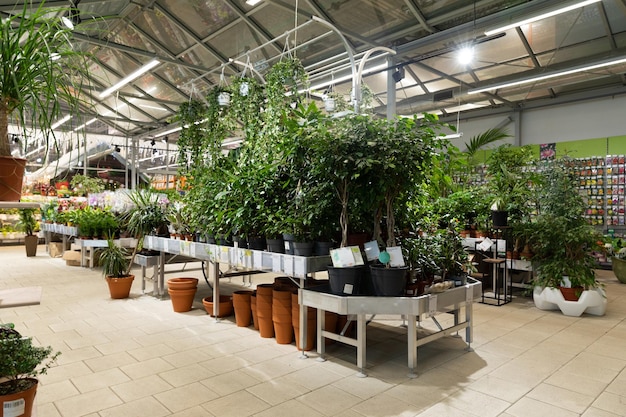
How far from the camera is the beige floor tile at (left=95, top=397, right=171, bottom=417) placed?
2.47 metres

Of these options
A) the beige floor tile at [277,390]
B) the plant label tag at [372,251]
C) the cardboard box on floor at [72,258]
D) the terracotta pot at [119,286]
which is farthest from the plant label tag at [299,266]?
the cardboard box on floor at [72,258]

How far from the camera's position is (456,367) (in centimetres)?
325

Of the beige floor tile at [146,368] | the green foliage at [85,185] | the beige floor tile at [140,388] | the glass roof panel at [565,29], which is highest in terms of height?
the glass roof panel at [565,29]

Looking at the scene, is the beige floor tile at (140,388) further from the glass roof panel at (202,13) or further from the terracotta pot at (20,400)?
the glass roof panel at (202,13)

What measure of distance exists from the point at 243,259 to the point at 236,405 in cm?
157

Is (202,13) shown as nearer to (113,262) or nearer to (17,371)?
(113,262)

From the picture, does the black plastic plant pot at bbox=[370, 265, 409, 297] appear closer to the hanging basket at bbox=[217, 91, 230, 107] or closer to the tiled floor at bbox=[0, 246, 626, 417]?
the tiled floor at bbox=[0, 246, 626, 417]

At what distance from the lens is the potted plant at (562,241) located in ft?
16.0

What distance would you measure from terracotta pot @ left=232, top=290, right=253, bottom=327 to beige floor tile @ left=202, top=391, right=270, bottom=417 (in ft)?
4.93

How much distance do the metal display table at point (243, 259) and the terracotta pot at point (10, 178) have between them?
6.80 ft

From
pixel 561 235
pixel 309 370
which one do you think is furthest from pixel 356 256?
pixel 561 235

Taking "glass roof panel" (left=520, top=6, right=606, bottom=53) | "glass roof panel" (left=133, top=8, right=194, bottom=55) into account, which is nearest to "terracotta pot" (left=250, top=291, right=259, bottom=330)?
"glass roof panel" (left=520, top=6, right=606, bottom=53)

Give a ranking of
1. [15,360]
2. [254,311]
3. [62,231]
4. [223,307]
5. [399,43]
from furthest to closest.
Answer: [62,231], [399,43], [223,307], [254,311], [15,360]

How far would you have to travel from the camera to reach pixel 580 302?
15.8ft
